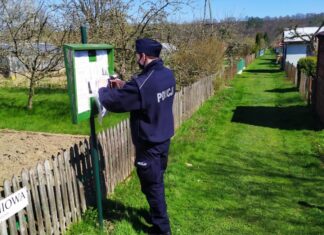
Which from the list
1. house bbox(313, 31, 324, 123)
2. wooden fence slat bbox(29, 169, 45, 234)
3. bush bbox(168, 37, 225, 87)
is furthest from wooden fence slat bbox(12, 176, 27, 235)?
bush bbox(168, 37, 225, 87)

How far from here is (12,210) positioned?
11.2 ft

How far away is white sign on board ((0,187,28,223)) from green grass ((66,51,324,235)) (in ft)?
4.02

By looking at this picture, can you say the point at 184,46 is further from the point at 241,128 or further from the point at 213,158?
the point at 213,158

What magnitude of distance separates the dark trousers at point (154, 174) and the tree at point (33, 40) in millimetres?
9309

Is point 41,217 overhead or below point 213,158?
overhead

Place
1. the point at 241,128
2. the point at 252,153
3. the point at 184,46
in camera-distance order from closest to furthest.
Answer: the point at 252,153
the point at 241,128
the point at 184,46

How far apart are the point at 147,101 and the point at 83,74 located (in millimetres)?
694

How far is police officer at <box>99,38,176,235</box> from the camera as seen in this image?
143 inches

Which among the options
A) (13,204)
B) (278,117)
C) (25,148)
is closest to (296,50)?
(278,117)

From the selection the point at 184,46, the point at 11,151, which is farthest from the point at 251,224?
the point at 184,46

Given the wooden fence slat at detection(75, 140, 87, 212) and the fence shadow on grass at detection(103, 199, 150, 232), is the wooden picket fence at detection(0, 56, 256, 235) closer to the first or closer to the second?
the wooden fence slat at detection(75, 140, 87, 212)

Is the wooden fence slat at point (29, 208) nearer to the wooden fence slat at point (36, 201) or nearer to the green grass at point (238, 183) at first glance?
the wooden fence slat at point (36, 201)

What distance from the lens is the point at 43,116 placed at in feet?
39.1

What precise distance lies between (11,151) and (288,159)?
227 inches
